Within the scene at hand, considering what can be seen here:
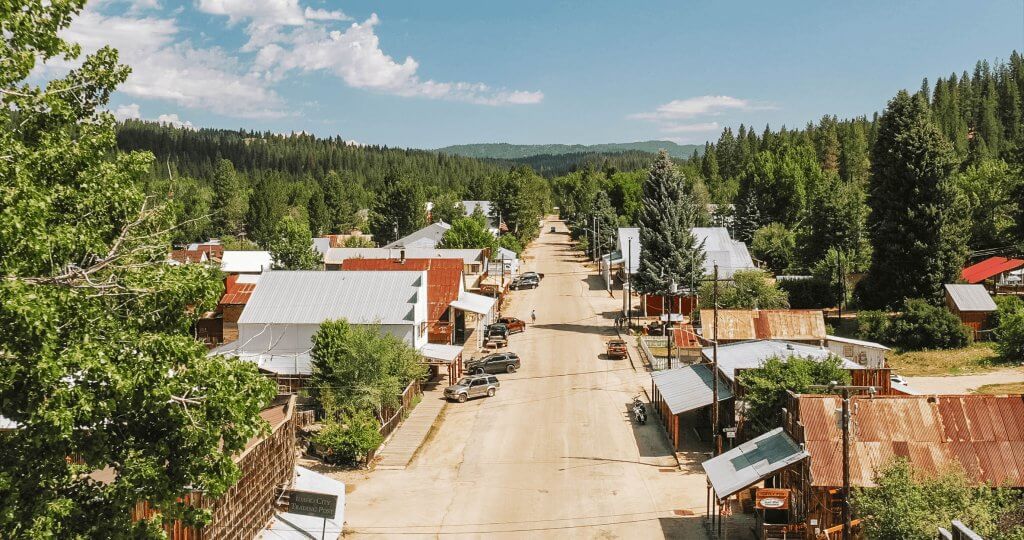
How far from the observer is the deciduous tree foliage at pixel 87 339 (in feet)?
34.8

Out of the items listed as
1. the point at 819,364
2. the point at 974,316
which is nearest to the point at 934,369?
the point at 974,316

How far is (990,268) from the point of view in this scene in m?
66.1

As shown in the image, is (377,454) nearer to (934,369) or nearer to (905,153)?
(934,369)

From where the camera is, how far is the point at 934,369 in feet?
144

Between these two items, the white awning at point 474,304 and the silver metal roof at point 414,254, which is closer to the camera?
the white awning at point 474,304

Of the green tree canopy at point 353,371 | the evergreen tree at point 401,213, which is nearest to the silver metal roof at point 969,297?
the green tree canopy at point 353,371

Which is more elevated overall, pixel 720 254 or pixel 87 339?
pixel 87 339

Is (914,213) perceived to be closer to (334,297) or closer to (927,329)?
(927,329)

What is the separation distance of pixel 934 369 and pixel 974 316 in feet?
31.1

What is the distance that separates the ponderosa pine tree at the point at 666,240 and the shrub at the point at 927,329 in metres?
14.5

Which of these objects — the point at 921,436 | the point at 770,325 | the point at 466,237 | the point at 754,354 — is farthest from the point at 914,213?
the point at 466,237

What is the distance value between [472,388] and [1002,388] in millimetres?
26410

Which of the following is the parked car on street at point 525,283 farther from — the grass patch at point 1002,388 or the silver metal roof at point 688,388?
the grass patch at point 1002,388

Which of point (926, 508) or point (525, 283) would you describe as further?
point (525, 283)
